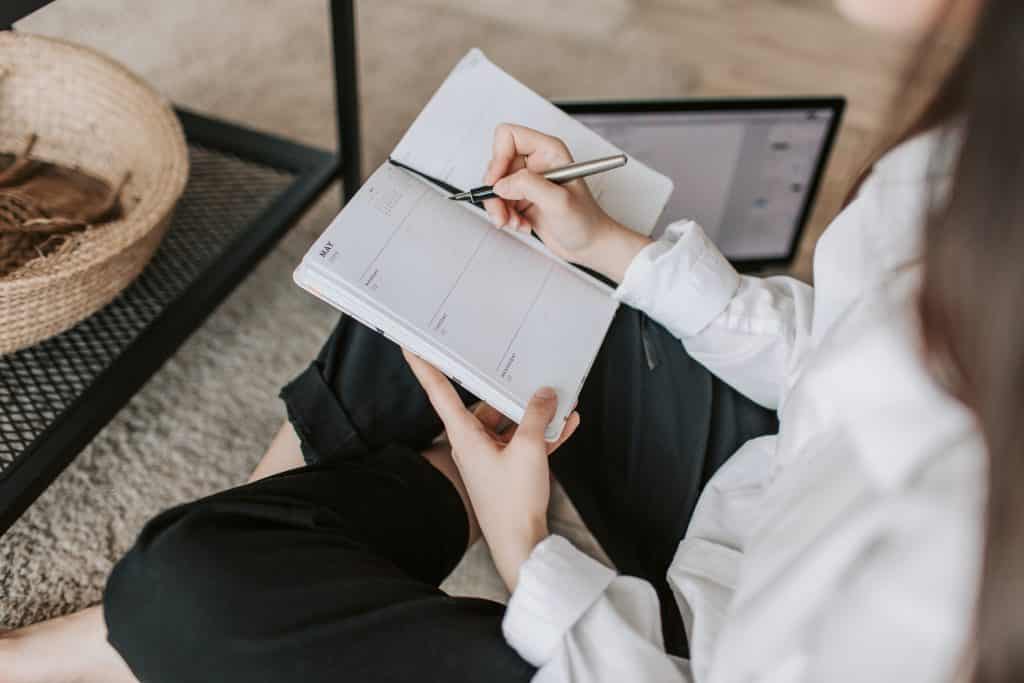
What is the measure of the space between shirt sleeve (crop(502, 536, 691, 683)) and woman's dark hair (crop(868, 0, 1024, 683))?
0.19 m

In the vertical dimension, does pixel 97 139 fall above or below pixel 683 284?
below

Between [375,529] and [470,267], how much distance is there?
0.20 m

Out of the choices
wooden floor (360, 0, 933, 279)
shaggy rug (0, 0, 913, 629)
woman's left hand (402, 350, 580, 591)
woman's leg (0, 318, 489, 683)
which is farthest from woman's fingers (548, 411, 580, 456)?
wooden floor (360, 0, 933, 279)

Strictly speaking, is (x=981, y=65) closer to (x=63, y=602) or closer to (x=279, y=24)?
(x=63, y=602)

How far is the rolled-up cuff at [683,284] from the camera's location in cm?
63

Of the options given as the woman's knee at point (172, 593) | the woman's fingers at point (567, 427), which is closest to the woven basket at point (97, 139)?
the woman's knee at point (172, 593)

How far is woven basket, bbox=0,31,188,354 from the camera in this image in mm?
756

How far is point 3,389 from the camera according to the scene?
32.0 inches

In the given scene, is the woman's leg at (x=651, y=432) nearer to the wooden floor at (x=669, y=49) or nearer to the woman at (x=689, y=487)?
the woman at (x=689, y=487)

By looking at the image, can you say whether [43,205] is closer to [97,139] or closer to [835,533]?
[97,139]

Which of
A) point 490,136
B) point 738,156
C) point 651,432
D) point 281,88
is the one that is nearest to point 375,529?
point 651,432

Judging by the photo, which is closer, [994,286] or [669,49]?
[994,286]

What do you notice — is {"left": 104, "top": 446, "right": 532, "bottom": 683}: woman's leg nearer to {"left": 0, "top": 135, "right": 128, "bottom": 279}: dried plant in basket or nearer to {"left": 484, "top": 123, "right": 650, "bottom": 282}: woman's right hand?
{"left": 484, "top": 123, "right": 650, "bottom": 282}: woman's right hand

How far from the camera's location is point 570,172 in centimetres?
62
